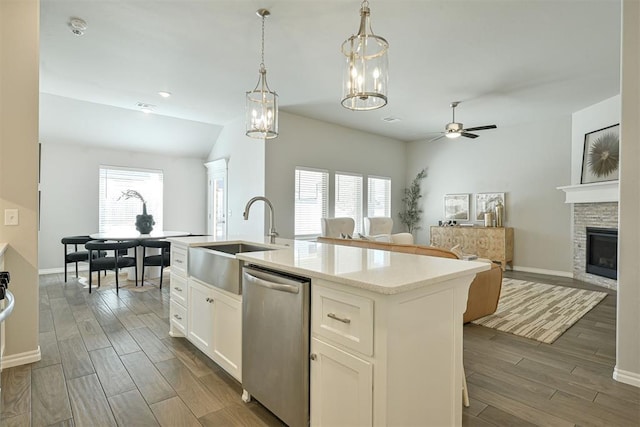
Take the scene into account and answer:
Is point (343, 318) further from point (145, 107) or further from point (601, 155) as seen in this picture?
point (601, 155)

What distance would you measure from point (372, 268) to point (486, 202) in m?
6.49

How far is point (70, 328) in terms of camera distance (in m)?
3.38

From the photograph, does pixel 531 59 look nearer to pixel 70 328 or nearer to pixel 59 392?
pixel 59 392

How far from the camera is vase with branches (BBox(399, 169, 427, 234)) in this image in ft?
Answer: 27.4

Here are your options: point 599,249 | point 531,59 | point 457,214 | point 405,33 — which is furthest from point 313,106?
point 599,249

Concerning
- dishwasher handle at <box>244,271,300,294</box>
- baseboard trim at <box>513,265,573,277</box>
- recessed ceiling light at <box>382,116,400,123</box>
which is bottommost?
baseboard trim at <box>513,265,573,277</box>

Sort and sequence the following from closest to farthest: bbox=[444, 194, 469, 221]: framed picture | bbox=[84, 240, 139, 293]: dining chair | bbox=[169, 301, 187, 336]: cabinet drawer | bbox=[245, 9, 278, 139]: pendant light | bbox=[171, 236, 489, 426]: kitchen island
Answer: bbox=[171, 236, 489, 426]: kitchen island < bbox=[169, 301, 187, 336]: cabinet drawer < bbox=[245, 9, 278, 139]: pendant light < bbox=[84, 240, 139, 293]: dining chair < bbox=[444, 194, 469, 221]: framed picture

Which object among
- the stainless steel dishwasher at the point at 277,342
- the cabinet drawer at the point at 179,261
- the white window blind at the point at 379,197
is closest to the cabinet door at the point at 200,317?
the cabinet drawer at the point at 179,261

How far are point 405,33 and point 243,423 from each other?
3.56 metres

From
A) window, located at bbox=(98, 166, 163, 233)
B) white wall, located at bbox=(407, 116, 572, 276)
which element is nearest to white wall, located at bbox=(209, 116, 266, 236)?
window, located at bbox=(98, 166, 163, 233)

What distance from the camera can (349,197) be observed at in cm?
729

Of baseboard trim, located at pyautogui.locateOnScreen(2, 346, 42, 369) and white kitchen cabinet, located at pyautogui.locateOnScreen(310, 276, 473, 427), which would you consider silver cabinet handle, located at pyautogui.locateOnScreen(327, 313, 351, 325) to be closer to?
white kitchen cabinet, located at pyautogui.locateOnScreen(310, 276, 473, 427)

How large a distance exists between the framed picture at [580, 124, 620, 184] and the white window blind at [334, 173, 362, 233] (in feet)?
13.2

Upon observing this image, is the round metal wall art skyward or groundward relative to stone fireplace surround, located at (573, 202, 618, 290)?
skyward
